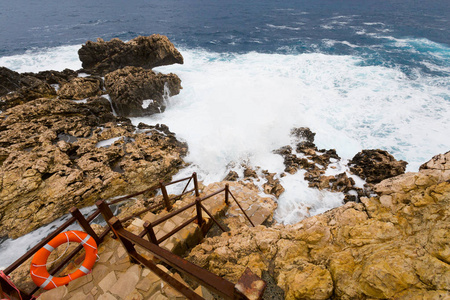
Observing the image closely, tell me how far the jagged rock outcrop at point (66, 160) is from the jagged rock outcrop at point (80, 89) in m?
2.61

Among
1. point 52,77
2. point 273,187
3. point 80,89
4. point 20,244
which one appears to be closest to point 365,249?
point 273,187

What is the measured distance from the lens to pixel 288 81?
21547mm

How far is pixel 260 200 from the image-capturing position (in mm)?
→ 8281

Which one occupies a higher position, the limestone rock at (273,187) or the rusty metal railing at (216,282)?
the rusty metal railing at (216,282)

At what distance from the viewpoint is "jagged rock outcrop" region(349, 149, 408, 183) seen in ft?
31.7

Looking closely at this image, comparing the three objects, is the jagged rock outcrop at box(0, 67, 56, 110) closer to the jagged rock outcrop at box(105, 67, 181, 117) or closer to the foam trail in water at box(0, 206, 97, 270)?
the jagged rock outcrop at box(105, 67, 181, 117)

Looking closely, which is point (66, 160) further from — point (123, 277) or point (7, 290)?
point (123, 277)

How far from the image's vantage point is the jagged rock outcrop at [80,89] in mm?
14258

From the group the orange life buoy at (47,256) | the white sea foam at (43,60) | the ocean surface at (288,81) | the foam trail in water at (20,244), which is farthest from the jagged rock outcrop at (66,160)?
the white sea foam at (43,60)

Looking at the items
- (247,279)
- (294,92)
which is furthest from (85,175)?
(294,92)

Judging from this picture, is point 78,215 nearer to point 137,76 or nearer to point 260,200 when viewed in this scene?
point 260,200

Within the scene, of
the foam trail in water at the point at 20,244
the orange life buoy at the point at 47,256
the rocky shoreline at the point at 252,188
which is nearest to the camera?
the rocky shoreline at the point at 252,188

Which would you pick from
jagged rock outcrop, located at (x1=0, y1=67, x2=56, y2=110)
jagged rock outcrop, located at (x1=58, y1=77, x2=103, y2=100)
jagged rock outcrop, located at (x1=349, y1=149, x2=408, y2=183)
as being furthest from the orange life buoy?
jagged rock outcrop, located at (x1=58, y1=77, x2=103, y2=100)

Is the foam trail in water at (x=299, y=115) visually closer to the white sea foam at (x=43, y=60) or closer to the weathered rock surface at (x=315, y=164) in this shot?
the weathered rock surface at (x=315, y=164)
